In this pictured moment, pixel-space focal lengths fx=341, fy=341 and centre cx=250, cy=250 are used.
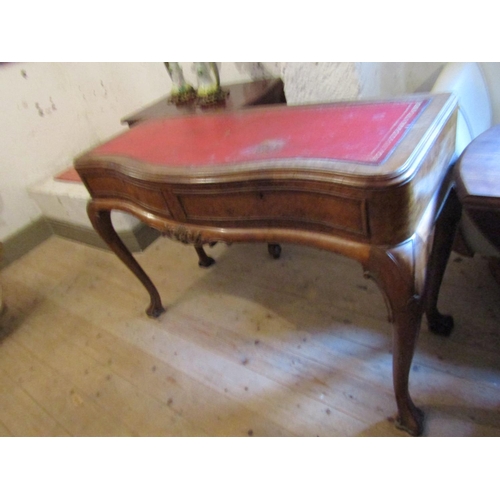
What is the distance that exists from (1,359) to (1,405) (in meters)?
0.30

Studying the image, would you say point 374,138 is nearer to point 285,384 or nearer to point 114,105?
point 285,384

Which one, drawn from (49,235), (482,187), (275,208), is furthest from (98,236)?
(482,187)

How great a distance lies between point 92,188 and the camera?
1220 millimetres

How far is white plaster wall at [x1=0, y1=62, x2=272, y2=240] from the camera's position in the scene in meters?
2.29

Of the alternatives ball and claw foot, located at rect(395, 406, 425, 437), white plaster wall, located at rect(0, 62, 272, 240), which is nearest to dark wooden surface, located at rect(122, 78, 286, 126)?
white plaster wall, located at rect(0, 62, 272, 240)

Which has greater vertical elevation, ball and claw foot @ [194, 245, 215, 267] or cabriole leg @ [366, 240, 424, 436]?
cabriole leg @ [366, 240, 424, 436]

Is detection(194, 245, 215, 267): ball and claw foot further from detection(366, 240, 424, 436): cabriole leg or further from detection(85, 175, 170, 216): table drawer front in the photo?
detection(366, 240, 424, 436): cabriole leg

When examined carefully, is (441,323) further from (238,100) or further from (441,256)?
(238,100)

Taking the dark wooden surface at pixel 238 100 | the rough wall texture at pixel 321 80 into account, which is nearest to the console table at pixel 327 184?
the rough wall texture at pixel 321 80

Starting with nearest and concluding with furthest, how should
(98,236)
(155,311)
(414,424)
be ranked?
(414,424) → (155,311) → (98,236)

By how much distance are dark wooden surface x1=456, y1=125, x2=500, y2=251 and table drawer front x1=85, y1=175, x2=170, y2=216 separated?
0.72 m

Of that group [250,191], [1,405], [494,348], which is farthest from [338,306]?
[1,405]

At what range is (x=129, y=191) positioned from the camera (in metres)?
1.07

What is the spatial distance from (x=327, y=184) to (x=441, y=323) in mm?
794
